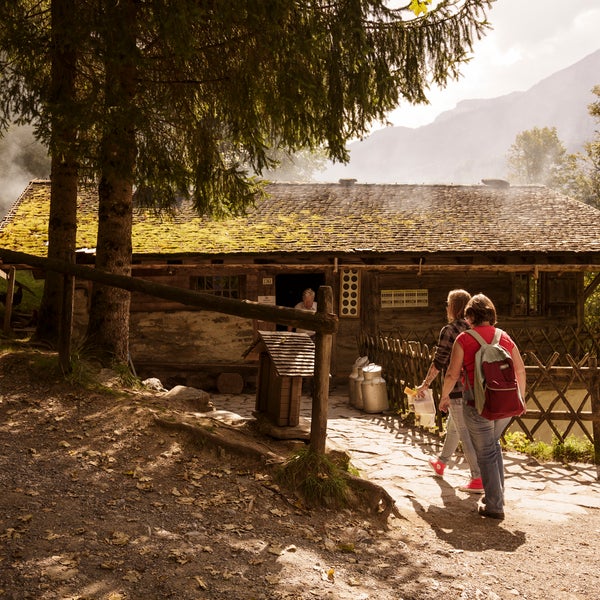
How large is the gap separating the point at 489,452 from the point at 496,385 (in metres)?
0.62

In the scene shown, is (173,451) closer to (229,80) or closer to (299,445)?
(299,445)

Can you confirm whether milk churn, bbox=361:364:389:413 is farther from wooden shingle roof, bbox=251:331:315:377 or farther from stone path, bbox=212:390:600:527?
wooden shingle roof, bbox=251:331:315:377

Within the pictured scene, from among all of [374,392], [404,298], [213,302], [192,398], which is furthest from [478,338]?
[404,298]

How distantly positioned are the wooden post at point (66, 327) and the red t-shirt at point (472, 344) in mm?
3875

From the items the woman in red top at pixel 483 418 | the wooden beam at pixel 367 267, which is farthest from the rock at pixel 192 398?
the wooden beam at pixel 367 267

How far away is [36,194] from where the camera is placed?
17.2 metres

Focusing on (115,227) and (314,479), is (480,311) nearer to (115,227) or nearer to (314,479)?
(314,479)

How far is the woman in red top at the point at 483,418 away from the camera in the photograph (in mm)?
5195

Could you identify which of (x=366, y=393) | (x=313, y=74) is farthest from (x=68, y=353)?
(x=366, y=393)

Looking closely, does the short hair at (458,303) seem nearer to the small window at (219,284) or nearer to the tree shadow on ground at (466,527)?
the tree shadow on ground at (466,527)

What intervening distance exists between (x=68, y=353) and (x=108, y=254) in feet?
5.33

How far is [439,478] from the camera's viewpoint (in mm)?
6504

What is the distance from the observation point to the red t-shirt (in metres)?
5.18

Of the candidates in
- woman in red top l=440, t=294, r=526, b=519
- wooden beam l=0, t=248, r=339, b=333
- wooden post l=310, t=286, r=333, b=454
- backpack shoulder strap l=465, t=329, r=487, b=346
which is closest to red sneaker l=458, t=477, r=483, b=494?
woman in red top l=440, t=294, r=526, b=519
